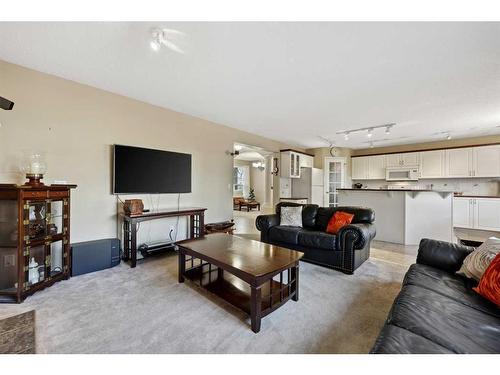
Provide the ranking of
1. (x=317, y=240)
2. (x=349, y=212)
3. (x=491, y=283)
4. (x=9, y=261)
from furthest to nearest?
(x=349, y=212), (x=317, y=240), (x=9, y=261), (x=491, y=283)

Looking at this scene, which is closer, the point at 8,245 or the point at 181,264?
the point at 8,245

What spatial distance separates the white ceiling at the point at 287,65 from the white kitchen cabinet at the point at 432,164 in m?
2.09

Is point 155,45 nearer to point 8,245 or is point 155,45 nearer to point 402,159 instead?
point 8,245

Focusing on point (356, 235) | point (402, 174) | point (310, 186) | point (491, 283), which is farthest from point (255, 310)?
point (402, 174)

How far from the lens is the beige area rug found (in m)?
1.47

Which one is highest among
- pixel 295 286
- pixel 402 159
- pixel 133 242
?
pixel 402 159

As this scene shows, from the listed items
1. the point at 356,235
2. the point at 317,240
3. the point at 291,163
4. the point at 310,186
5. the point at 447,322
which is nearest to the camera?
the point at 447,322

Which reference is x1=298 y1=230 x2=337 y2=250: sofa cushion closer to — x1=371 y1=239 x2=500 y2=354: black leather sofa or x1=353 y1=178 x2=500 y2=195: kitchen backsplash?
x1=371 y1=239 x2=500 y2=354: black leather sofa

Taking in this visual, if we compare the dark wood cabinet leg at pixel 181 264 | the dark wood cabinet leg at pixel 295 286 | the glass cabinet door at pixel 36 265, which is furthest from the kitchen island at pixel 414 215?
the glass cabinet door at pixel 36 265

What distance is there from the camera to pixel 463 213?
17.2 ft

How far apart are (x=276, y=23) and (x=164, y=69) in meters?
1.38

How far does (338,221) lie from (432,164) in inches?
183

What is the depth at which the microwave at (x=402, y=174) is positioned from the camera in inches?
245


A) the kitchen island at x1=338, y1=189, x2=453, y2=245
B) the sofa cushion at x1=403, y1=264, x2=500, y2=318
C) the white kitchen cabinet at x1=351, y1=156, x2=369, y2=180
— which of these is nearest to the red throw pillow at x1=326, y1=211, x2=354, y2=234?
the sofa cushion at x1=403, y1=264, x2=500, y2=318
